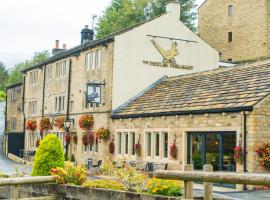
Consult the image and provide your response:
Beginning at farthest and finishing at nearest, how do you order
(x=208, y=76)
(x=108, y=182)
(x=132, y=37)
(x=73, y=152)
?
1. (x=73, y=152)
2. (x=132, y=37)
3. (x=208, y=76)
4. (x=108, y=182)

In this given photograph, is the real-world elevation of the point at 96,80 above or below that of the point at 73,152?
above

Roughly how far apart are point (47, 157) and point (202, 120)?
831 cm

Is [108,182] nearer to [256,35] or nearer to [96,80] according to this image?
[96,80]

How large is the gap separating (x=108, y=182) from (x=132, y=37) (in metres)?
17.2

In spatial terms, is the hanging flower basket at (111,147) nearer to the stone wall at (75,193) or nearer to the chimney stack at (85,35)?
the stone wall at (75,193)

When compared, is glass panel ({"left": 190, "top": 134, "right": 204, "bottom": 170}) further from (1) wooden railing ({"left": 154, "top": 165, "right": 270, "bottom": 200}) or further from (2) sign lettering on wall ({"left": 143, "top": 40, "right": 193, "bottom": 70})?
(1) wooden railing ({"left": 154, "top": 165, "right": 270, "bottom": 200})

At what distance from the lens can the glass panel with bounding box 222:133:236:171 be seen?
21.0m

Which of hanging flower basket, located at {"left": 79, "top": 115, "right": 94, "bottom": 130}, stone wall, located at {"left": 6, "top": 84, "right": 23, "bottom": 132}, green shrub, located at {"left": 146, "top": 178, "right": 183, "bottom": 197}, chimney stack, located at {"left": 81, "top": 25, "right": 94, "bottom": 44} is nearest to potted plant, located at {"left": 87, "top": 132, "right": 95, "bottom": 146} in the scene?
hanging flower basket, located at {"left": 79, "top": 115, "right": 94, "bottom": 130}

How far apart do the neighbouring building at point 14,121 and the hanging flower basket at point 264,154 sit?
101 ft

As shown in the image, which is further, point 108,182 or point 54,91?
point 54,91

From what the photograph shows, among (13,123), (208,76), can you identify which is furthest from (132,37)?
(13,123)

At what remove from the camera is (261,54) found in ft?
146

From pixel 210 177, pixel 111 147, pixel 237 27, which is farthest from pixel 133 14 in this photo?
pixel 210 177

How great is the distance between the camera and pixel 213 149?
72.6 ft
